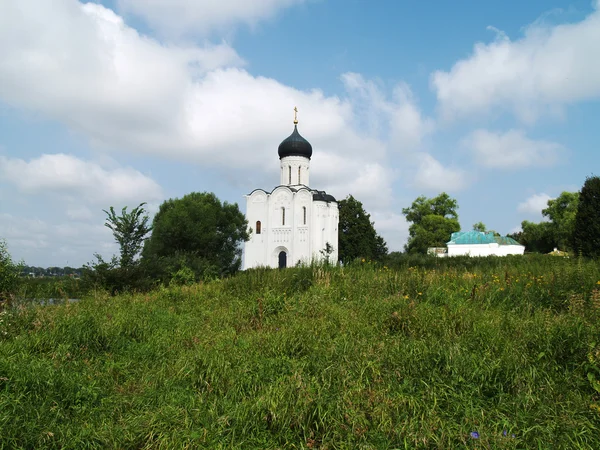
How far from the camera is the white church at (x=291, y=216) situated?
4000 centimetres

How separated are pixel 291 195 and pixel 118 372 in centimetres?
3624

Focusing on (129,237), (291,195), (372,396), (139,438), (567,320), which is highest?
(291,195)

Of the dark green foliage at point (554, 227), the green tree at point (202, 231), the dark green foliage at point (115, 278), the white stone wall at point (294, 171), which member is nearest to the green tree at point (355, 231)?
the white stone wall at point (294, 171)

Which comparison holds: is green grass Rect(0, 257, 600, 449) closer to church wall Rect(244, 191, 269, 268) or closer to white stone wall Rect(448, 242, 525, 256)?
church wall Rect(244, 191, 269, 268)

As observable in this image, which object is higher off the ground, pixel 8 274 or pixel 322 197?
A: pixel 322 197

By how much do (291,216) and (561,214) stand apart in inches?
1198

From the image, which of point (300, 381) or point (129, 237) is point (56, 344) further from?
point (129, 237)

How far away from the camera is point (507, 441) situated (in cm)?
304

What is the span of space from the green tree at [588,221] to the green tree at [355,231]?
23.1 meters

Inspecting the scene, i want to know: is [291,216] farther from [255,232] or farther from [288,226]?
[255,232]

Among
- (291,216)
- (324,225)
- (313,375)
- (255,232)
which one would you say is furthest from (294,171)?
(313,375)

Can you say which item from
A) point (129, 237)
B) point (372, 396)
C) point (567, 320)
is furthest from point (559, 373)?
point (129, 237)

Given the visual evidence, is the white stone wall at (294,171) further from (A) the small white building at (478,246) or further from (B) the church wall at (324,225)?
(A) the small white building at (478,246)

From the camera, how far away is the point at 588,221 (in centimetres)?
2066
